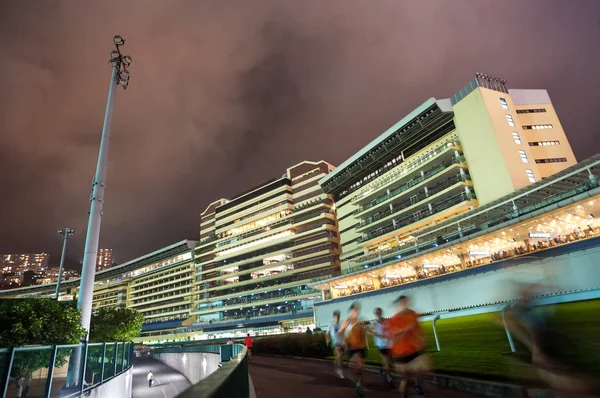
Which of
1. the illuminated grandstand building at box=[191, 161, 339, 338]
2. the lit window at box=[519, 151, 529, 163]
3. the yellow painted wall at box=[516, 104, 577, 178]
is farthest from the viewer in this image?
the illuminated grandstand building at box=[191, 161, 339, 338]

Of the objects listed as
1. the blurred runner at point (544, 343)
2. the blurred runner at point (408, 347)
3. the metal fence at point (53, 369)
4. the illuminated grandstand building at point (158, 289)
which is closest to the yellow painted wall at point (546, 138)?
the blurred runner at point (408, 347)

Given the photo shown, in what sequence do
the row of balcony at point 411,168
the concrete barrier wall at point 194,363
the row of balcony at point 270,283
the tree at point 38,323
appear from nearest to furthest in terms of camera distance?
the tree at point 38,323
the concrete barrier wall at point 194,363
the row of balcony at point 411,168
the row of balcony at point 270,283

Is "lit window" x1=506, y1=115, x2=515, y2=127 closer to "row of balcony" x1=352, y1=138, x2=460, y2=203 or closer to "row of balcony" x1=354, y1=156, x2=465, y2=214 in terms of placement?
"row of balcony" x1=352, y1=138, x2=460, y2=203

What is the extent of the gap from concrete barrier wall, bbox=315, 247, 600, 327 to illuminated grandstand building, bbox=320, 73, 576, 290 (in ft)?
20.2

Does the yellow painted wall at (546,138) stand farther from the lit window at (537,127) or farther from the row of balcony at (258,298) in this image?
the row of balcony at (258,298)

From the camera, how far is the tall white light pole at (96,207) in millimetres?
18547

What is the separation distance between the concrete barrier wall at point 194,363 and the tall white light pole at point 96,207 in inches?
299

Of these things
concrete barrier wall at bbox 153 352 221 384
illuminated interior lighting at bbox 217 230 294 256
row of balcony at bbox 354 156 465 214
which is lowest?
concrete barrier wall at bbox 153 352 221 384

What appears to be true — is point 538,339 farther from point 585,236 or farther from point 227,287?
point 227,287

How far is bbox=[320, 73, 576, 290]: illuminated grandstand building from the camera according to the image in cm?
4406

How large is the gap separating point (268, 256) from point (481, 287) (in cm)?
5784

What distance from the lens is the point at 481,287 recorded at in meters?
28.0

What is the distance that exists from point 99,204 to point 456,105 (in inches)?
1858

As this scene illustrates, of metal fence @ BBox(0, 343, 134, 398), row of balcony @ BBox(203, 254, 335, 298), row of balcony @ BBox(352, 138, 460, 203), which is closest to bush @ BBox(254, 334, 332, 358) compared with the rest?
metal fence @ BBox(0, 343, 134, 398)
